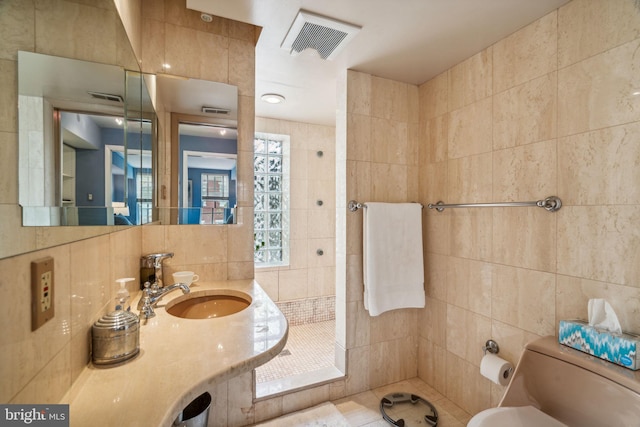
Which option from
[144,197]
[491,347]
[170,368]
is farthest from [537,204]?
[144,197]

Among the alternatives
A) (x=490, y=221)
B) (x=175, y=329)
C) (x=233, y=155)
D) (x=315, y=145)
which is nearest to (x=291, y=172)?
(x=315, y=145)

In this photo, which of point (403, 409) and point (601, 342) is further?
point (403, 409)

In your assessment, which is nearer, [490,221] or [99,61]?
[99,61]

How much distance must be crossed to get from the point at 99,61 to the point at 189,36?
3.15 ft

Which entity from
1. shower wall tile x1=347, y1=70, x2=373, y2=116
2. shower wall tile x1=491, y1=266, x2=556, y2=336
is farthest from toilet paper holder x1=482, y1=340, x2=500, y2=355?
shower wall tile x1=347, y1=70, x2=373, y2=116

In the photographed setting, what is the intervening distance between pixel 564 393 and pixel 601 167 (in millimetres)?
922

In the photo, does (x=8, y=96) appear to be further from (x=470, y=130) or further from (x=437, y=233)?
(x=437, y=233)

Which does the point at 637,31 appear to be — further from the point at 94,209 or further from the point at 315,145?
the point at 315,145

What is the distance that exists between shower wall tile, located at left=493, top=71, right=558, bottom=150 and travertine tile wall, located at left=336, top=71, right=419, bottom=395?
2.08ft

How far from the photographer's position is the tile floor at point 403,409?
162 cm

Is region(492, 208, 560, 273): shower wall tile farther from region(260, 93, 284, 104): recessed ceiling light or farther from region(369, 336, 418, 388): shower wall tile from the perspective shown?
region(260, 93, 284, 104): recessed ceiling light

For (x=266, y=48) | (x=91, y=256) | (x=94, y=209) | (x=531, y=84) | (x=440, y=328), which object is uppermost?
(x=266, y=48)

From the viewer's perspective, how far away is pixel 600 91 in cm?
113

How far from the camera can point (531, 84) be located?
1.38 metres
